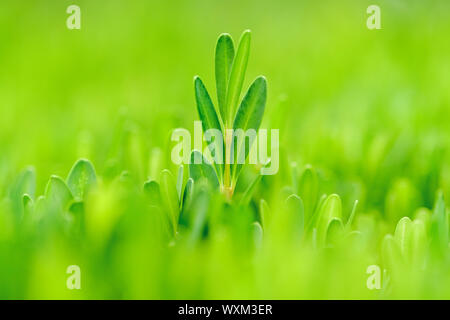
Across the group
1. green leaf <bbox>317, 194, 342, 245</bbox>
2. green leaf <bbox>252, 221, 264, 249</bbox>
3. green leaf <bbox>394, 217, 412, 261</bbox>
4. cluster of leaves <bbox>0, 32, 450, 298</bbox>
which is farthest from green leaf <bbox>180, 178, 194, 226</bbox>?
green leaf <bbox>394, 217, 412, 261</bbox>

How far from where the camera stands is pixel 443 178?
154cm

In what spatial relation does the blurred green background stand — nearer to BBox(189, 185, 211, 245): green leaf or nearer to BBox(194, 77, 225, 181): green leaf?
BBox(189, 185, 211, 245): green leaf

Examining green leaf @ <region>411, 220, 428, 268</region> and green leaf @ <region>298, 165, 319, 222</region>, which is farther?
green leaf @ <region>298, 165, 319, 222</region>

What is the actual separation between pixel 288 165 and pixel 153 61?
2.10m

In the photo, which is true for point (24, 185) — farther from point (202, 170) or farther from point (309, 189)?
point (309, 189)

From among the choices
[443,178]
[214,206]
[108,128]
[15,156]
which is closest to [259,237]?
[214,206]

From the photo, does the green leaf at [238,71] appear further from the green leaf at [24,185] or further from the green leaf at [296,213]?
the green leaf at [24,185]

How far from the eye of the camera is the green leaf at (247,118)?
45.0 inches

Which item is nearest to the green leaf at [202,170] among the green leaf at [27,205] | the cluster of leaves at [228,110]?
the cluster of leaves at [228,110]

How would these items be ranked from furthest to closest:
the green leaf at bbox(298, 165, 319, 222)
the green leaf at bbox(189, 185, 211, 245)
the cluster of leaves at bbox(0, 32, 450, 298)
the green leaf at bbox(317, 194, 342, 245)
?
the green leaf at bbox(298, 165, 319, 222)
the green leaf at bbox(317, 194, 342, 245)
the green leaf at bbox(189, 185, 211, 245)
the cluster of leaves at bbox(0, 32, 450, 298)

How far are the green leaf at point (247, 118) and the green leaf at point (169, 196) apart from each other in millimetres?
137

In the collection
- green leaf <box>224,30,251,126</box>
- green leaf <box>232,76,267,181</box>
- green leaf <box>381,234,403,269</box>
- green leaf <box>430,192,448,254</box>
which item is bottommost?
green leaf <box>381,234,403,269</box>

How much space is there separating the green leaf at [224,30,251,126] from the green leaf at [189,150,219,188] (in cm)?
10

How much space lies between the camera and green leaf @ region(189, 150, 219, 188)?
1118 mm
